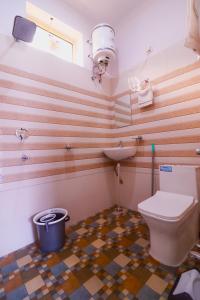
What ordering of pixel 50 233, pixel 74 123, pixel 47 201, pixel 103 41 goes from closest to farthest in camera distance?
pixel 50 233, pixel 47 201, pixel 103 41, pixel 74 123

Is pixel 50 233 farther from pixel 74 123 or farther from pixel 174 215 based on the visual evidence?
pixel 74 123

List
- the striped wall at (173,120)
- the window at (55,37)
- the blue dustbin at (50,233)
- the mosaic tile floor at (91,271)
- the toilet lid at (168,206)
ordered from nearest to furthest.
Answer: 1. the mosaic tile floor at (91,271)
2. the toilet lid at (168,206)
3. the blue dustbin at (50,233)
4. the striped wall at (173,120)
5. the window at (55,37)

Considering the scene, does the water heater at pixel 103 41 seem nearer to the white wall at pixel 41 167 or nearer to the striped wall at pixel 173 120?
the white wall at pixel 41 167

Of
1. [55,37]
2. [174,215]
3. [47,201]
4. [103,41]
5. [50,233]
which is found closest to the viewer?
[174,215]

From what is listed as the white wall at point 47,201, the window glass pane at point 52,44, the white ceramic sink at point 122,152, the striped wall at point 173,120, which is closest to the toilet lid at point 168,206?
the striped wall at point 173,120

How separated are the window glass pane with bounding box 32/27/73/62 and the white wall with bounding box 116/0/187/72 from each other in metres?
0.82

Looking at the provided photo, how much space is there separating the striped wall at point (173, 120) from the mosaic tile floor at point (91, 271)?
973mm

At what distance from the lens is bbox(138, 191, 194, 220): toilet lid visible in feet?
4.02

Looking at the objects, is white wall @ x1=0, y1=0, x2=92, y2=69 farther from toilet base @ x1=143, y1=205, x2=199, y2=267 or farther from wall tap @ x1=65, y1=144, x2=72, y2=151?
toilet base @ x1=143, y1=205, x2=199, y2=267

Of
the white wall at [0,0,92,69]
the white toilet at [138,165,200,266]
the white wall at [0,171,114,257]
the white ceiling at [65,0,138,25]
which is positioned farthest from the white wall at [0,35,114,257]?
the white toilet at [138,165,200,266]

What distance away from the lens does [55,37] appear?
217cm

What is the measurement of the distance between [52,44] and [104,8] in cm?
91

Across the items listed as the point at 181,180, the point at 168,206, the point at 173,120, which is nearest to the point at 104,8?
the point at 173,120

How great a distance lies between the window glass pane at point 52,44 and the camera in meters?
1.97
